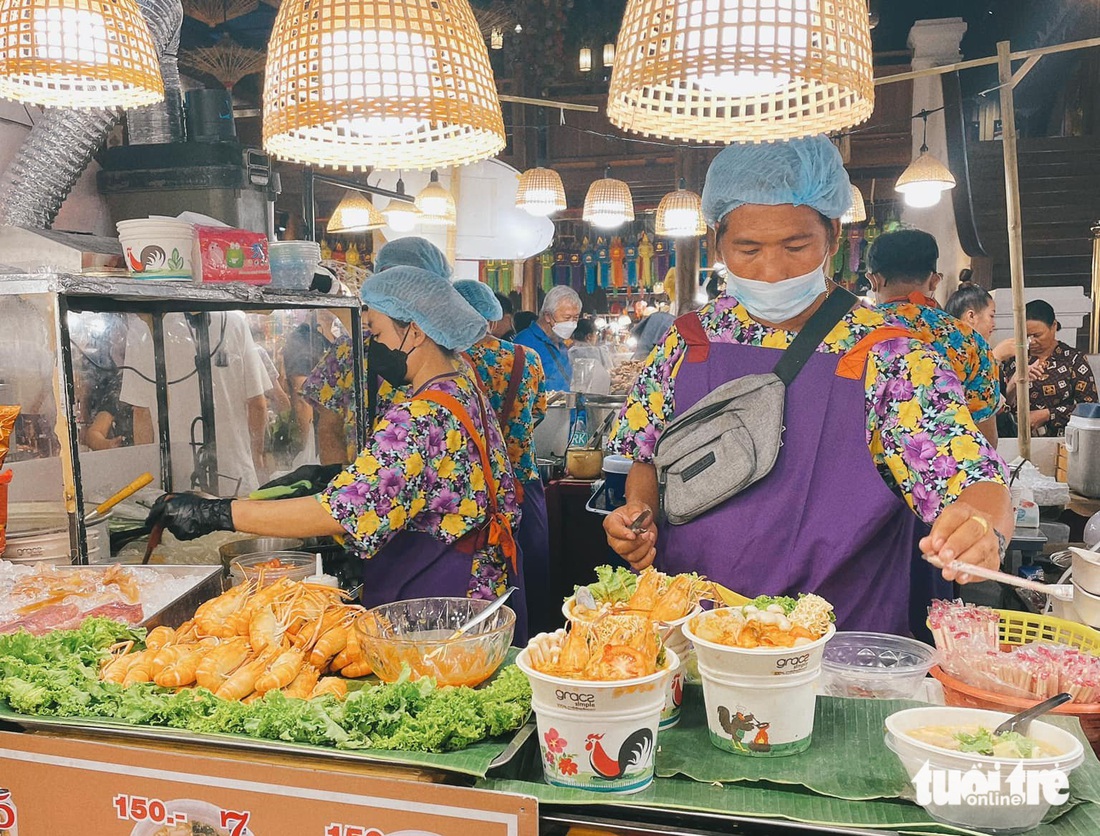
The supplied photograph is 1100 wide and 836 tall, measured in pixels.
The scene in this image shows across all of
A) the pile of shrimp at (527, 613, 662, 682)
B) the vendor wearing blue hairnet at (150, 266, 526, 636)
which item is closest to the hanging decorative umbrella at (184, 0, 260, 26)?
the vendor wearing blue hairnet at (150, 266, 526, 636)

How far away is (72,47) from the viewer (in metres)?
2.22

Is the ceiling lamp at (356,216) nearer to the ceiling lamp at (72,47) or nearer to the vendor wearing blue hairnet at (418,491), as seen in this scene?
the vendor wearing blue hairnet at (418,491)

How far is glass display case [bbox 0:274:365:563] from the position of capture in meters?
2.58

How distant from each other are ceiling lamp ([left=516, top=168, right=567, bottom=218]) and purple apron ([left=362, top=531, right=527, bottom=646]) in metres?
5.38

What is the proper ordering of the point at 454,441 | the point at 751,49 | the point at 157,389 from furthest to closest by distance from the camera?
the point at 157,389 < the point at 454,441 < the point at 751,49

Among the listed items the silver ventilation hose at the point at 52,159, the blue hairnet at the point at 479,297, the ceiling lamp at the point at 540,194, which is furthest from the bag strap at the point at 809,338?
the ceiling lamp at the point at 540,194

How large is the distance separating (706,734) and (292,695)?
0.76 m

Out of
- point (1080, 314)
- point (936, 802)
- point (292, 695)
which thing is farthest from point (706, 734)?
point (1080, 314)

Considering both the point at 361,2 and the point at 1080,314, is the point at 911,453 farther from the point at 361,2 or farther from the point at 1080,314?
the point at 1080,314

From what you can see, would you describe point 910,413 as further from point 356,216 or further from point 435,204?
point 356,216

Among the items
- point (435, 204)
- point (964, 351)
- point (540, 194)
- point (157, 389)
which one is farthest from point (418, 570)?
point (540, 194)

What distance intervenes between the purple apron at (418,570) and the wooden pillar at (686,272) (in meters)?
7.79

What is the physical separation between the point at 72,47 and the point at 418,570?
1825mm

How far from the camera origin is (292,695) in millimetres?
1661
